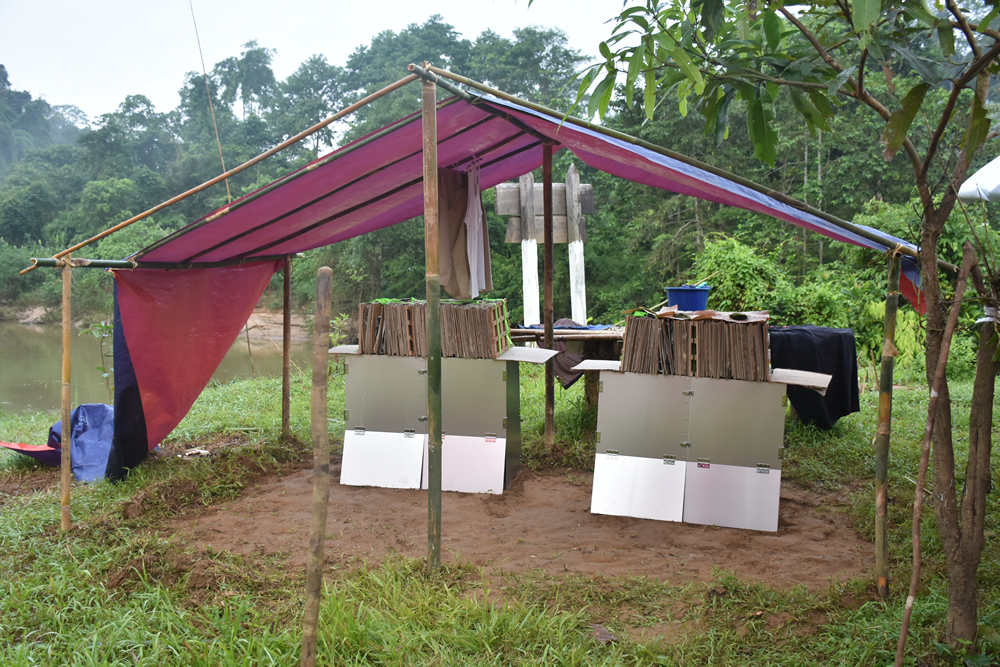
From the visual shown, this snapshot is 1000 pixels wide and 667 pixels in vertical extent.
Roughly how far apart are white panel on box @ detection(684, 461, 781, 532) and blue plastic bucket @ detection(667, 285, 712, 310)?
151 centimetres

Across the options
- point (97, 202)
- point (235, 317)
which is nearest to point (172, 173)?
point (97, 202)

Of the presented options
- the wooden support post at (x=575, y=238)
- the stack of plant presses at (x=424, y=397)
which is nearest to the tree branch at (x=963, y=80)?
the stack of plant presses at (x=424, y=397)

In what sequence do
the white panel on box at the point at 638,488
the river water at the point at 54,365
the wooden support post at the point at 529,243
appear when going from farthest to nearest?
1. the river water at the point at 54,365
2. the wooden support post at the point at 529,243
3. the white panel on box at the point at 638,488

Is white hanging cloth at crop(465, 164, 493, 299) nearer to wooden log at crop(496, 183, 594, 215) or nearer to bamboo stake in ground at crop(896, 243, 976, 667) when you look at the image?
bamboo stake in ground at crop(896, 243, 976, 667)

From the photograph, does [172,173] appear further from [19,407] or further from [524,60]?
[19,407]

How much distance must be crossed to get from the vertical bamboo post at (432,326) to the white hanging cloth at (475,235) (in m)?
1.68

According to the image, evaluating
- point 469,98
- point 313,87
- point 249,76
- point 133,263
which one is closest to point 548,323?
point 469,98

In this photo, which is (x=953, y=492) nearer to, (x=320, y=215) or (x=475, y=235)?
(x=475, y=235)

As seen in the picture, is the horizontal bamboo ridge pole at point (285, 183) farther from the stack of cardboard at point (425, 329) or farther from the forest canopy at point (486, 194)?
the forest canopy at point (486, 194)

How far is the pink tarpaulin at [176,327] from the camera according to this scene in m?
4.86

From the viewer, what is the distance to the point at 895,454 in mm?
4984

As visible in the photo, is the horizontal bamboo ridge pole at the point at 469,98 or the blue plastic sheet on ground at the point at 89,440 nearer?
the horizontal bamboo ridge pole at the point at 469,98

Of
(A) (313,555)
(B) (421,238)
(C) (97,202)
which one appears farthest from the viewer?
(C) (97,202)

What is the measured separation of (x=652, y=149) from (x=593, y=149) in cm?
40
